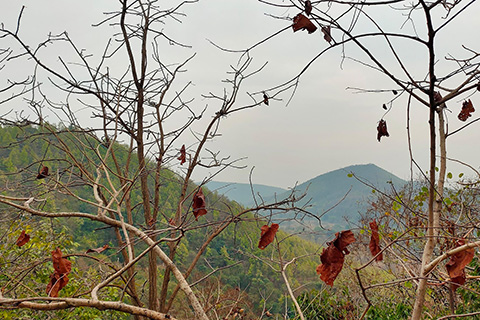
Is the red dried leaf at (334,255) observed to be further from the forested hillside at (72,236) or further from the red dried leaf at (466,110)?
the red dried leaf at (466,110)

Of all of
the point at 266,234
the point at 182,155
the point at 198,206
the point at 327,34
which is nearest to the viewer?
the point at 327,34

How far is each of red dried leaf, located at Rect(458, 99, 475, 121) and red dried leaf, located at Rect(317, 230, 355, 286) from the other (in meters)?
0.64

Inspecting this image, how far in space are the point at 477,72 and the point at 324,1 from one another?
0.47m

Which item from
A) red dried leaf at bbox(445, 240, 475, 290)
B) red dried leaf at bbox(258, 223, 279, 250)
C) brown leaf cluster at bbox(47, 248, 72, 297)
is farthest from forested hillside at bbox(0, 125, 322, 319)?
red dried leaf at bbox(445, 240, 475, 290)

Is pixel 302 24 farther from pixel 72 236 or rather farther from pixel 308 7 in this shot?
pixel 72 236

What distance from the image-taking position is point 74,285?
4.53 metres

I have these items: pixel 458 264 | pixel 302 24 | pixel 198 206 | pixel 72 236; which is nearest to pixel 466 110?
pixel 458 264

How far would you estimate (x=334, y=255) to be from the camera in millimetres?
1023

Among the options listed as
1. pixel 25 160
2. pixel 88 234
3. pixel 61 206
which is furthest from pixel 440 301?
pixel 25 160

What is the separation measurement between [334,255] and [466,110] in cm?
71

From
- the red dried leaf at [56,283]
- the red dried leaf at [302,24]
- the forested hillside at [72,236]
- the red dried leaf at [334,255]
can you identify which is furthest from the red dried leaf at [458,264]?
the red dried leaf at [56,283]

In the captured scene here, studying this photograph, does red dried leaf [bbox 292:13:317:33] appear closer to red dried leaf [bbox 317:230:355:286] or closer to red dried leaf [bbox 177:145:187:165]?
red dried leaf [bbox 317:230:355:286]

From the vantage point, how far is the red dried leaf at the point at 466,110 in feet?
4.18

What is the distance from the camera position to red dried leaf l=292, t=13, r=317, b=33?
115 centimetres
